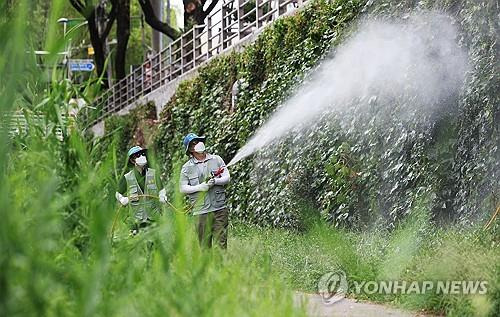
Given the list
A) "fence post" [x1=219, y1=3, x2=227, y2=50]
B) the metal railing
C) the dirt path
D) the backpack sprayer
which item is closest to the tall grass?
the dirt path

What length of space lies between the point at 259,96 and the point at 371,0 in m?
3.68

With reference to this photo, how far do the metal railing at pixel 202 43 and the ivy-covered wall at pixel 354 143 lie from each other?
2.56 ft

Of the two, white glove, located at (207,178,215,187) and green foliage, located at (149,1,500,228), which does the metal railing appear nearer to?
green foliage, located at (149,1,500,228)

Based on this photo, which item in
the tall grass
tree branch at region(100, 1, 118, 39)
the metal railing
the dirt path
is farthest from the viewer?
tree branch at region(100, 1, 118, 39)

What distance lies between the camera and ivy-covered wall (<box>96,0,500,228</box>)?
915 cm

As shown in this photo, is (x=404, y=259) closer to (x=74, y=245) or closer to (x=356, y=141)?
(x=356, y=141)

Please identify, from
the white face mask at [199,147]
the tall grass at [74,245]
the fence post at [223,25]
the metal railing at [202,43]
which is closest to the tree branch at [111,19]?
the metal railing at [202,43]

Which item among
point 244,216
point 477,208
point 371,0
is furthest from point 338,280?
point 244,216

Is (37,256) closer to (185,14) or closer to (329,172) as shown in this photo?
(329,172)

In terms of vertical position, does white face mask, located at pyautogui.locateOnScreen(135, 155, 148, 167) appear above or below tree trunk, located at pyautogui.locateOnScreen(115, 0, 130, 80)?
below

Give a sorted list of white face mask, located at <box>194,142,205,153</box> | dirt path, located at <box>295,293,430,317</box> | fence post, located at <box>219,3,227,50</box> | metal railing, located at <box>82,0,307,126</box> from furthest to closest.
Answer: fence post, located at <box>219,3,227,50</box>
metal railing, located at <box>82,0,307,126</box>
white face mask, located at <box>194,142,205,153</box>
dirt path, located at <box>295,293,430,317</box>
